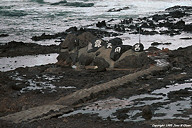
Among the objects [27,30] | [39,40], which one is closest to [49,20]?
[27,30]

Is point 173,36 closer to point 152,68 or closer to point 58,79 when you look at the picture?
point 152,68

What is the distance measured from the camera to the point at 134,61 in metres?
21.6

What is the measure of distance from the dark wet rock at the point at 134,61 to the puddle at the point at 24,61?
21.7 ft

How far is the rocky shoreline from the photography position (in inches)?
471

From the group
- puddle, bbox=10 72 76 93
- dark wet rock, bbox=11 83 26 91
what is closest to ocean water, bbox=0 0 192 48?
puddle, bbox=10 72 76 93

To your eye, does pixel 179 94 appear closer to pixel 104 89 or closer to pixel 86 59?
pixel 104 89

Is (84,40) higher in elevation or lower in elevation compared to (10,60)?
higher

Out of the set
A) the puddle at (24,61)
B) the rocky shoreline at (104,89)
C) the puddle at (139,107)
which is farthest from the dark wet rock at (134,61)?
the puddle at (24,61)

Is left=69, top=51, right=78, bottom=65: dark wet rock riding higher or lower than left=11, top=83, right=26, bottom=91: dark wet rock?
higher

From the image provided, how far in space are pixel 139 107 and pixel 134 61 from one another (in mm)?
8648

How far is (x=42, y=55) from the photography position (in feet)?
96.5

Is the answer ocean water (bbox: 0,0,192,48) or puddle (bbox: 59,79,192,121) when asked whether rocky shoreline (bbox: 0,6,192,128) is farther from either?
ocean water (bbox: 0,0,192,48)

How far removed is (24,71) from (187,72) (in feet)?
32.9

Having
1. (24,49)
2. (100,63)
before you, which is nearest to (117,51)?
(100,63)
